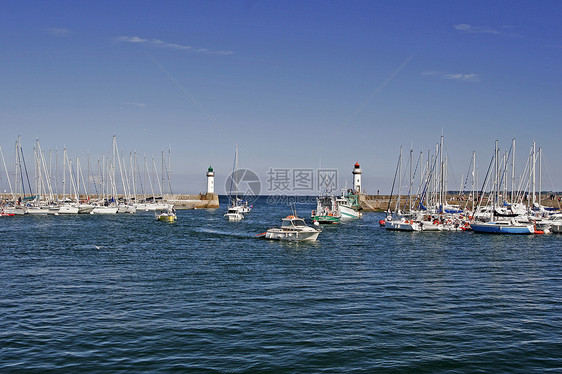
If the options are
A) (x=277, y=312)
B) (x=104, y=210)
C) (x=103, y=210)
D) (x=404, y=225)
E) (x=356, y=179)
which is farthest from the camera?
(x=356, y=179)

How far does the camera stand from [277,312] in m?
20.9

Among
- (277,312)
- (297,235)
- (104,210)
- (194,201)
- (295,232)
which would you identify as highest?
(194,201)

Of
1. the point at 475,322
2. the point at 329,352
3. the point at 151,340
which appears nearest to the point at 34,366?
the point at 151,340

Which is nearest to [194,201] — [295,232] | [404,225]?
[404,225]

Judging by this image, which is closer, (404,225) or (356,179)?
(404,225)

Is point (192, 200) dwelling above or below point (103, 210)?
above

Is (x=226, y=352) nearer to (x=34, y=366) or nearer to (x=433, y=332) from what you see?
(x=34, y=366)

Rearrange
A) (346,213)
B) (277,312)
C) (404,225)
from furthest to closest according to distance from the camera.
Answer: (346,213)
(404,225)
(277,312)

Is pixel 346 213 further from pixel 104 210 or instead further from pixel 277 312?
pixel 277 312

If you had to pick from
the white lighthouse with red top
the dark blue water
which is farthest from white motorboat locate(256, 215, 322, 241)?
the white lighthouse with red top

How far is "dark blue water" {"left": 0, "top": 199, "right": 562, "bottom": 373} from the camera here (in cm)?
1530

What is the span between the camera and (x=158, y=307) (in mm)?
21422

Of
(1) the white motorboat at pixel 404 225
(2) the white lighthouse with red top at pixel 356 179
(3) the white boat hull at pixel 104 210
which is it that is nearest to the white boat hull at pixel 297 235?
(1) the white motorboat at pixel 404 225

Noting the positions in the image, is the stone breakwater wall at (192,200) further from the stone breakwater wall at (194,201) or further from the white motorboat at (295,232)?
the white motorboat at (295,232)
